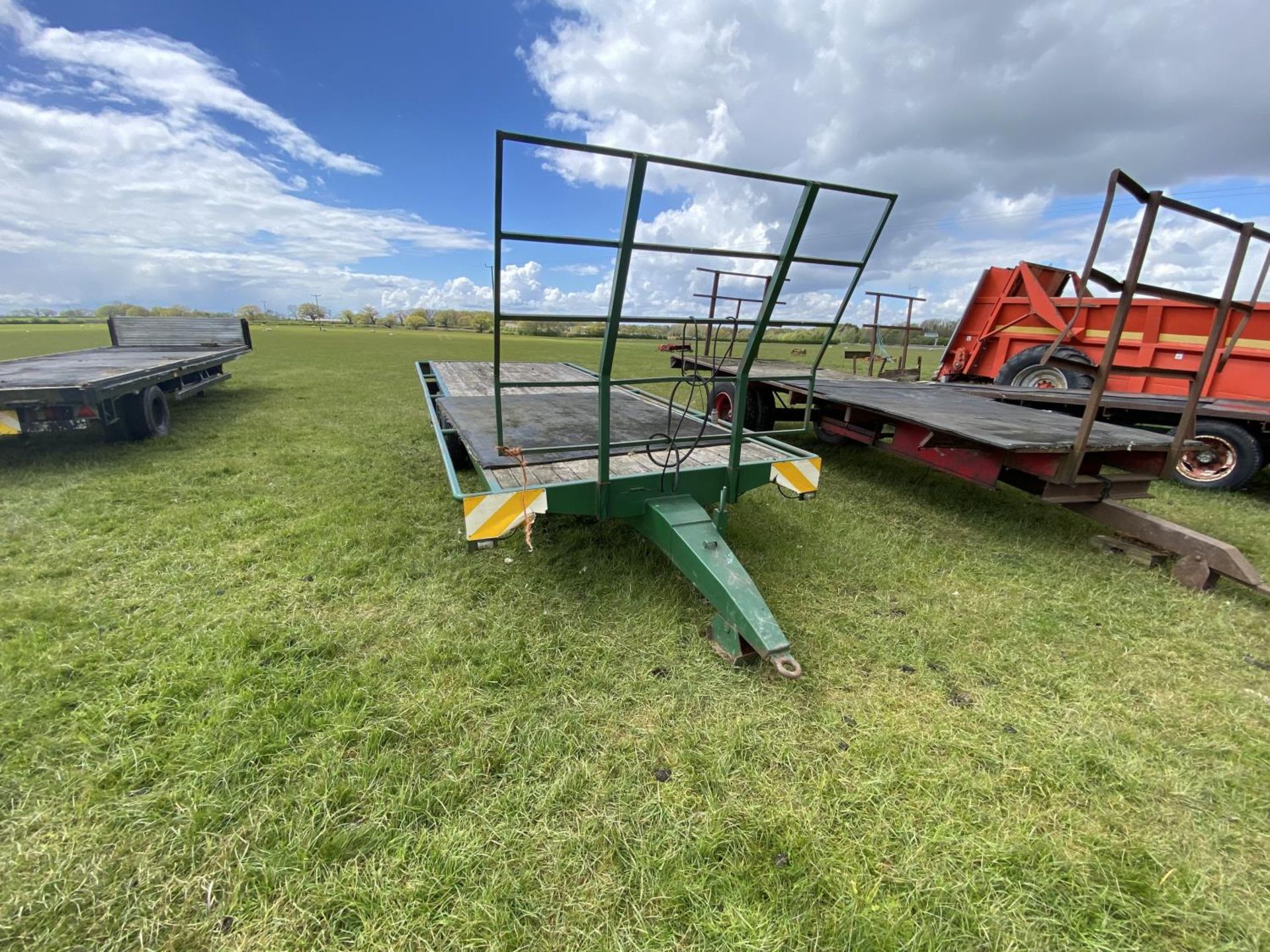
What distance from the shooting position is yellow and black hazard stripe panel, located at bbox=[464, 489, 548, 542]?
237cm

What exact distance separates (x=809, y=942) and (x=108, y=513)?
190 inches

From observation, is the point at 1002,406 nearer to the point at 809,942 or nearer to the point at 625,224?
the point at 625,224

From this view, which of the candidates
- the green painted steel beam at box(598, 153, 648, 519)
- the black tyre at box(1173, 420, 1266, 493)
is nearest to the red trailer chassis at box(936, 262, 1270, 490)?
the black tyre at box(1173, 420, 1266, 493)

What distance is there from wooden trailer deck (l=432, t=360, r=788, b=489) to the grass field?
0.70 meters

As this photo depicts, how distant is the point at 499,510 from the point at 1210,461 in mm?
6739

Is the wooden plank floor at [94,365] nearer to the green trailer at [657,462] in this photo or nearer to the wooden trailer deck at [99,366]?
the wooden trailer deck at [99,366]

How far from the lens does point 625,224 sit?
215cm

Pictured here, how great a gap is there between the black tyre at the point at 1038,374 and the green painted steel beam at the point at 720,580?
20.8 ft

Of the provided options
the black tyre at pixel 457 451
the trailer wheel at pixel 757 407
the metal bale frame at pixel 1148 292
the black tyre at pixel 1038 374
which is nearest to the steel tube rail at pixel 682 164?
the metal bale frame at pixel 1148 292

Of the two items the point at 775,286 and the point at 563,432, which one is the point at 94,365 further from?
the point at 775,286

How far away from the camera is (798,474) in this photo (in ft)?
10.2

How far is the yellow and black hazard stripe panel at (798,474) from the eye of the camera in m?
3.06

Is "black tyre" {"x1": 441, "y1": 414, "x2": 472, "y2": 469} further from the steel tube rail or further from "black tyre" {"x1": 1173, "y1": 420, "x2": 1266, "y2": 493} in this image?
"black tyre" {"x1": 1173, "y1": 420, "x2": 1266, "y2": 493}

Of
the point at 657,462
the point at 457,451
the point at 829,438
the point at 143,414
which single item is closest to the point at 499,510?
the point at 657,462
